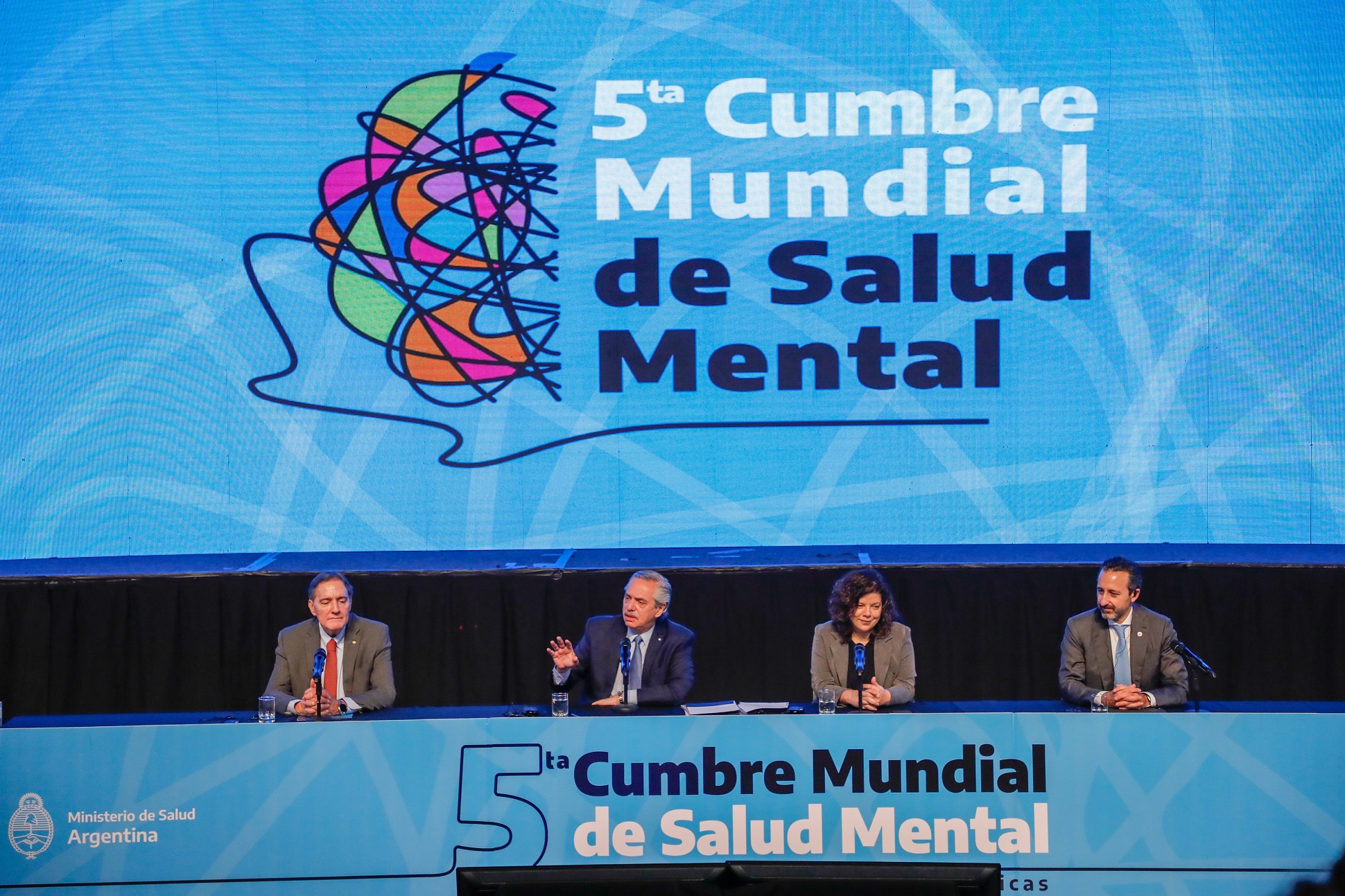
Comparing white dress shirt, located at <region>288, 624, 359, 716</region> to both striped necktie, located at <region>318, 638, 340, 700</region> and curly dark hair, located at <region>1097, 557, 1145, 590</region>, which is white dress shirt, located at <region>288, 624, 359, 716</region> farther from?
curly dark hair, located at <region>1097, 557, 1145, 590</region>

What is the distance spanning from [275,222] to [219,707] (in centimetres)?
242

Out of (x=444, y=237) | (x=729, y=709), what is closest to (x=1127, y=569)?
(x=729, y=709)

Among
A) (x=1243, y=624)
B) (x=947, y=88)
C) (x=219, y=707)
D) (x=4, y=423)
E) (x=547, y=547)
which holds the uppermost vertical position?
(x=947, y=88)

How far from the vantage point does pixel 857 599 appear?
3709 mm

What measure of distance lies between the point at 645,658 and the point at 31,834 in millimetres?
2006

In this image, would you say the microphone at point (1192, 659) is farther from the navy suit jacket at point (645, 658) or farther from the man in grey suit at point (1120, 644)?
the navy suit jacket at point (645, 658)

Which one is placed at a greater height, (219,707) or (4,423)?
(4,423)

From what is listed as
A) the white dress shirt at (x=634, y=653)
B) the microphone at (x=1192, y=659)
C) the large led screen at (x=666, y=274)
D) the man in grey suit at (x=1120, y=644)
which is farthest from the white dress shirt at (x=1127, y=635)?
the white dress shirt at (x=634, y=653)

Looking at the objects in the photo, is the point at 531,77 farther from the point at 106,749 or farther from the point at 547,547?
the point at 106,749

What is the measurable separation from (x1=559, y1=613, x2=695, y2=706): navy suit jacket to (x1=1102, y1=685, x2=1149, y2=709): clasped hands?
145cm

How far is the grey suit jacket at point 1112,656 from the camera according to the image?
3691mm

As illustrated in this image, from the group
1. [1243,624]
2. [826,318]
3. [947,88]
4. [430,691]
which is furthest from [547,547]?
[1243,624]

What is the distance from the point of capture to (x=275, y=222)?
511cm

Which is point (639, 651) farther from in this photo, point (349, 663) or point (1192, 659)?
point (1192, 659)
